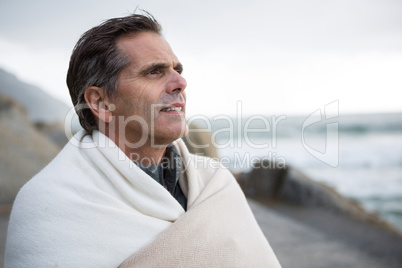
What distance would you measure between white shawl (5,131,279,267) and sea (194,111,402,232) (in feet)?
8.99

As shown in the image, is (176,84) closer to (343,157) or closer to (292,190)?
(292,190)

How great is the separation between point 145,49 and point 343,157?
57.4ft

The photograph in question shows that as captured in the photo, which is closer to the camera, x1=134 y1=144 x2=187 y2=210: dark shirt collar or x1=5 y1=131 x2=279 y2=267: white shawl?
x1=5 y1=131 x2=279 y2=267: white shawl

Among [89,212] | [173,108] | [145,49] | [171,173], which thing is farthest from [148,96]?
[89,212]

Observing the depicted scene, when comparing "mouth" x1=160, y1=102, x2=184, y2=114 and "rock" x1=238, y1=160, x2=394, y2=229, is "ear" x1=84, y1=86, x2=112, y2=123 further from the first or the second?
"rock" x1=238, y1=160, x2=394, y2=229

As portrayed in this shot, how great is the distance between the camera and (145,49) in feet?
5.86

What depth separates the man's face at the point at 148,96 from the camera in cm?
174

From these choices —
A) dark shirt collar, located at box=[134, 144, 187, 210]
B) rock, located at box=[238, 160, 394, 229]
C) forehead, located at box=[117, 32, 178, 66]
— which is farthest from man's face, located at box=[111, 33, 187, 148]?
rock, located at box=[238, 160, 394, 229]

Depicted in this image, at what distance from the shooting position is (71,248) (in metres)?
1.33

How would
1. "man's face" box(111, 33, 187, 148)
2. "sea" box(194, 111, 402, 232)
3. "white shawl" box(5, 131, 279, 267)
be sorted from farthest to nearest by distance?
1. "sea" box(194, 111, 402, 232)
2. "man's face" box(111, 33, 187, 148)
3. "white shawl" box(5, 131, 279, 267)

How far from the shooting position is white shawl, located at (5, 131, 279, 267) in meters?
1.33

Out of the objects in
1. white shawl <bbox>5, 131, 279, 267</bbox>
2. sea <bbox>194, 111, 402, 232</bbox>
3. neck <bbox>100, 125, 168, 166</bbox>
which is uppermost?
neck <bbox>100, 125, 168, 166</bbox>

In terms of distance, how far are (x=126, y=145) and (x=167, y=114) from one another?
0.30 metres

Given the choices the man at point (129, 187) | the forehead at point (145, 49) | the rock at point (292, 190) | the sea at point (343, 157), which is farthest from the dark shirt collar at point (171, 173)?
the rock at point (292, 190)
